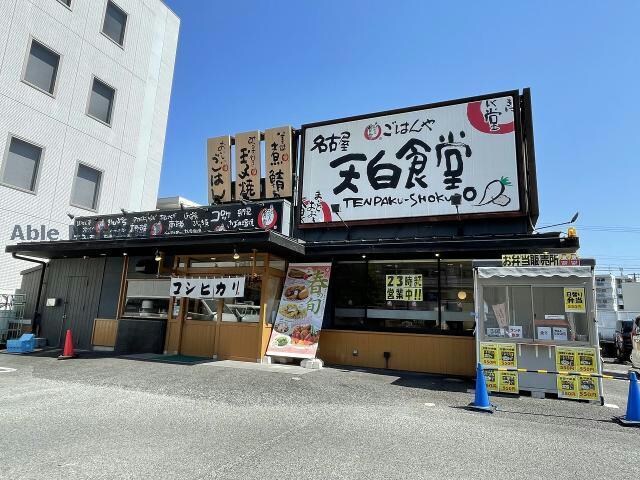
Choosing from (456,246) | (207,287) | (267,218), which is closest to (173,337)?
(207,287)

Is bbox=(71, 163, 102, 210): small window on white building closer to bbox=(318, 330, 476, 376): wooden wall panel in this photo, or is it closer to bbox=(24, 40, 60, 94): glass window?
bbox=(24, 40, 60, 94): glass window

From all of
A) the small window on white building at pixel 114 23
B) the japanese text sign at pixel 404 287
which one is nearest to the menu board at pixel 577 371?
the japanese text sign at pixel 404 287

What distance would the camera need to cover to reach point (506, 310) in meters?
9.54

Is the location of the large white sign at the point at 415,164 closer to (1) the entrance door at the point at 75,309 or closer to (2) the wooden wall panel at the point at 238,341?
(2) the wooden wall panel at the point at 238,341

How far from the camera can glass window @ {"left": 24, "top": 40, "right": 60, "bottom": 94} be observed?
1636 cm

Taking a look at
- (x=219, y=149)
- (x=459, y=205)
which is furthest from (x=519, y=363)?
(x=219, y=149)

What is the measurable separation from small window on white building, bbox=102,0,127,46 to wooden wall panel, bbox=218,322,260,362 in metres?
16.6

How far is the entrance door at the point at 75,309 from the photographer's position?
14.2 meters

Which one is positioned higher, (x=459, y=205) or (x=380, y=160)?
(x=380, y=160)

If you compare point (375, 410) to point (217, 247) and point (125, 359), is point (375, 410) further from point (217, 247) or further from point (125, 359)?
point (125, 359)

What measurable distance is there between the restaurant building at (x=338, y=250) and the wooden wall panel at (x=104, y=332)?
0.06 metres

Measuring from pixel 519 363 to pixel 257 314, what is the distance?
6637 millimetres

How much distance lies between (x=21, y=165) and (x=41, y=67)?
4.27 m

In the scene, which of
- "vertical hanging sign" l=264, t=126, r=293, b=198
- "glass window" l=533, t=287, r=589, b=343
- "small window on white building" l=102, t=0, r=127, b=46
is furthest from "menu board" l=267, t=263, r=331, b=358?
"small window on white building" l=102, t=0, r=127, b=46
